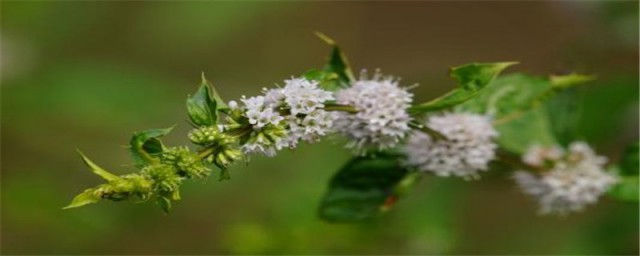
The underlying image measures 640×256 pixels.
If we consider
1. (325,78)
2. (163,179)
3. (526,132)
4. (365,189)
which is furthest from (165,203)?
(526,132)

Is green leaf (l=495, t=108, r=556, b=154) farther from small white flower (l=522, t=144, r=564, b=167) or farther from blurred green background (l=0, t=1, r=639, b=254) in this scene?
blurred green background (l=0, t=1, r=639, b=254)

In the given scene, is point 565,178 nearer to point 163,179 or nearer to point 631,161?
point 631,161

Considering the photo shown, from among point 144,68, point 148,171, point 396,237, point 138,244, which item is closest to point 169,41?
point 144,68

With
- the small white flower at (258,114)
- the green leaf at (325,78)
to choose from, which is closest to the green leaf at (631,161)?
the green leaf at (325,78)

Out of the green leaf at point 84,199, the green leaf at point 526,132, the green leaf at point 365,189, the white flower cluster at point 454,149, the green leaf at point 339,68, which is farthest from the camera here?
the green leaf at point 526,132

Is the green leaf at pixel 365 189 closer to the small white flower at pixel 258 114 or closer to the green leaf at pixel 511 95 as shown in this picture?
the green leaf at pixel 511 95

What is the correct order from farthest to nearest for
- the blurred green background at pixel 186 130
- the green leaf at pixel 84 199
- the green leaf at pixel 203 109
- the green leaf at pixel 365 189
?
1. the blurred green background at pixel 186 130
2. the green leaf at pixel 365 189
3. the green leaf at pixel 203 109
4. the green leaf at pixel 84 199

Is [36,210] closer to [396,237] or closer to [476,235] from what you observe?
[396,237]
